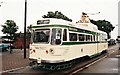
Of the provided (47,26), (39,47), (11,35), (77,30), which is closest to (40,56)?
(39,47)

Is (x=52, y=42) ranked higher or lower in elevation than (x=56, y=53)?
higher

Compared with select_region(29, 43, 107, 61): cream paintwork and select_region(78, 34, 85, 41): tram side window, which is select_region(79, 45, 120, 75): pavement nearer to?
select_region(29, 43, 107, 61): cream paintwork

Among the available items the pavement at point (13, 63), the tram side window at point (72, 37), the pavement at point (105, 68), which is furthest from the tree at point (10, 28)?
the tram side window at point (72, 37)

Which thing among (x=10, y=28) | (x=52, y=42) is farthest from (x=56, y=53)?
(x=10, y=28)

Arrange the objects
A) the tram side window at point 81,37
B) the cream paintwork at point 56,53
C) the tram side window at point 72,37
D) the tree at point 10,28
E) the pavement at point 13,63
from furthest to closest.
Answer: the tree at point 10,28 < the tram side window at point 81,37 < the tram side window at point 72,37 < the pavement at point 13,63 < the cream paintwork at point 56,53

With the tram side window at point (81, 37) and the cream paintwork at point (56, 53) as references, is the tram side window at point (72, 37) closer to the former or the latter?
the cream paintwork at point (56, 53)

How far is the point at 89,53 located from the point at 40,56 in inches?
303

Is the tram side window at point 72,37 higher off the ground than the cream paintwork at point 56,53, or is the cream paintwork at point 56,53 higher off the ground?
the tram side window at point 72,37

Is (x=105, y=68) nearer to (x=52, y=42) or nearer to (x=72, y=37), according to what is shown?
(x=72, y=37)

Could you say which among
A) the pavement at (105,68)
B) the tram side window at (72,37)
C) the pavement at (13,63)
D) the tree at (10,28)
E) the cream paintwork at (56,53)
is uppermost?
the tree at (10,28)

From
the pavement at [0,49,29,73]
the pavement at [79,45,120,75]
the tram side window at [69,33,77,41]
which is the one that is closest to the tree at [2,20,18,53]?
the pavement at [0,49,29,73]

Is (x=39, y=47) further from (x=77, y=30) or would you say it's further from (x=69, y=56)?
(x=77, y=30)

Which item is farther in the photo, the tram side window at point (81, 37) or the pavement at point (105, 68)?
the tram side window at point (81, 37)

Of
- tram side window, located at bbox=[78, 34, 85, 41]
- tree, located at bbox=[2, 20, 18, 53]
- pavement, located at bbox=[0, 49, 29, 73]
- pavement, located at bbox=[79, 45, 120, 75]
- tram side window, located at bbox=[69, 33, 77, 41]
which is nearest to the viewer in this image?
pavement, located at bbox=[79, 45, 120, 75]
